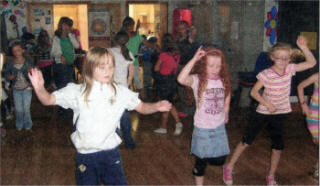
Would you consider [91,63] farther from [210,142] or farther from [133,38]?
[133,38]

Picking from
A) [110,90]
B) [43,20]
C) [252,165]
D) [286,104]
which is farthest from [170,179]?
[43,20]

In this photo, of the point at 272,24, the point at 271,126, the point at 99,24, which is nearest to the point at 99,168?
the point at 271,126

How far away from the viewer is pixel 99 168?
7.11 feet

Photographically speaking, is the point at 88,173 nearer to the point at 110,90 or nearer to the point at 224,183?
the point at 110,90

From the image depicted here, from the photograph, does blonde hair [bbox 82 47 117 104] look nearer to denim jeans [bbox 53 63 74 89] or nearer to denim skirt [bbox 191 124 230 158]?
denim skirt [bbox 191 124 230 158]

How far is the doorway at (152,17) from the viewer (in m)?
10.1

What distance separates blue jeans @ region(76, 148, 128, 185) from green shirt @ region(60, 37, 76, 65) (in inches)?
132

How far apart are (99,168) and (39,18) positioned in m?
8.50

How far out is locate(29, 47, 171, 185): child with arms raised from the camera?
212 centimetres

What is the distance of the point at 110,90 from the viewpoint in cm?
218

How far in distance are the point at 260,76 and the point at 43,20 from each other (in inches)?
318

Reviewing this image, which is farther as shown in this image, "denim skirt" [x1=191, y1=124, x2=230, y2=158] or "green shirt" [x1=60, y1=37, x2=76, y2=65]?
"green shirt" [x1=60, y1=37, x2=76, y2=65]

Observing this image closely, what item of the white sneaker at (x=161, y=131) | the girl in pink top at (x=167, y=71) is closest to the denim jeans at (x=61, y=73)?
the girl in pink top at (x=167, y=71)

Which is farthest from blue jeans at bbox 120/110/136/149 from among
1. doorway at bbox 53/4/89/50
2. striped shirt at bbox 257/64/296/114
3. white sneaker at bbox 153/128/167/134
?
doorway at bbox 53/4/89/50
